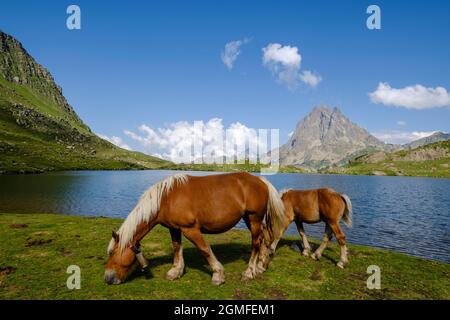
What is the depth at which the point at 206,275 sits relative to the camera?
37.2 feet

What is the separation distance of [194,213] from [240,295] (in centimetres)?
303

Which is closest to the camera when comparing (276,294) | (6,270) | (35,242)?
(276,294)

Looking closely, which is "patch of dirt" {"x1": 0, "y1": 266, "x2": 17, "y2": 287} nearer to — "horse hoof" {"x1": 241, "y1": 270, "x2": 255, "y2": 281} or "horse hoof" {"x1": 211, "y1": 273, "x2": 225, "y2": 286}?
"horse hoof" {"x1": 211, "y1": 273, "x2": 225, "y2": 286}

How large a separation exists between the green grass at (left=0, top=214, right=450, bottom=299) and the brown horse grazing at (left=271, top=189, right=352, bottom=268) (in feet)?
2.77

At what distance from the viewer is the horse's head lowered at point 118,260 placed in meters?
9.95

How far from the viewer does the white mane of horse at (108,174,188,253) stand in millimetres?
9961

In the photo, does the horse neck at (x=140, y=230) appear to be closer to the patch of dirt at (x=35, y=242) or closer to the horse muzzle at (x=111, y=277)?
the horse muzzle at (x=111, y=277)

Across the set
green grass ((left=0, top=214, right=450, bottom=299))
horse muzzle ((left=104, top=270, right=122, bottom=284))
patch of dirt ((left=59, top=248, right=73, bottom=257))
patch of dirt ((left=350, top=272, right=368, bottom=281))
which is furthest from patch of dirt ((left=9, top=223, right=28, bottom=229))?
patch of dirt ((left=350, top=272, right=368, bottom=281))

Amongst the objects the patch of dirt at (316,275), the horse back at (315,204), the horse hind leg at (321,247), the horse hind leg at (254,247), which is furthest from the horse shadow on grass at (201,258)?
the horse back at (315,204)

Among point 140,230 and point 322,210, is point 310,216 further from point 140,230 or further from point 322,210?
point 140,230

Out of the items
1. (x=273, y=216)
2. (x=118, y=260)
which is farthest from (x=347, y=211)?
(x=118, y=260)
